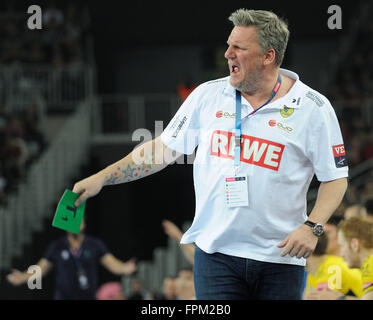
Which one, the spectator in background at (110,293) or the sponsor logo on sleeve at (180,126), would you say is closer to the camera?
the sponsor logo on sleeve at (180,126)

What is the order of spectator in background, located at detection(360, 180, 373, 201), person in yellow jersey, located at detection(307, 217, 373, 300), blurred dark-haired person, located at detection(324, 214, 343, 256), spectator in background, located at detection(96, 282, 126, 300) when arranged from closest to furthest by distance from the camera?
person in yellow jersey, located at detection(307, 217, 373, 300) → blurred dark-haired person, located at detection(324, 214, 343, 256) → spectator in background, located at detection(96, 282, 126, 300) → spectator in background, located at detection(360, 180, 373, 201)

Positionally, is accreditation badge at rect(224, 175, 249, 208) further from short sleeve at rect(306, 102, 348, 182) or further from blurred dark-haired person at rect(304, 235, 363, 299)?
blurred dark-haired person at rect(304, 235, 363, 299)

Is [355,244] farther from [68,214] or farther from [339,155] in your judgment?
[68,214]

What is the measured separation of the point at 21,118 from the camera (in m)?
A: 14.6

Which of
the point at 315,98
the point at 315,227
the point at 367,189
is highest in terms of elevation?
the point at 315,98

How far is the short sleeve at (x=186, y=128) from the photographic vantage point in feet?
12.4

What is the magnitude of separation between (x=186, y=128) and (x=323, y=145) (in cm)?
69

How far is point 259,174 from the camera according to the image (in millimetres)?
3574

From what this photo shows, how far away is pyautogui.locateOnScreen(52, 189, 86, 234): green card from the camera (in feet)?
12.2

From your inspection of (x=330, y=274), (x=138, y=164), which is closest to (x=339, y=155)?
(x=138, y=164)

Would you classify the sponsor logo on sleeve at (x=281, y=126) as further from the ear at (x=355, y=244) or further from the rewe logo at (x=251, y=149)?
the ear at (x=355, y=244)

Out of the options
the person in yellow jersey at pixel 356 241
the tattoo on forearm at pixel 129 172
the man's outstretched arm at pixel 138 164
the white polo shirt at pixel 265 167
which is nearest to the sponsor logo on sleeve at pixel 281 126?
the white polo shirt at pixel 265 167

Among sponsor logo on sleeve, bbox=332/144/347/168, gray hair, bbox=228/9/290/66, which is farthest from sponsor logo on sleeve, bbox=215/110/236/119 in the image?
sponsor logo on sleeve, bbox=332/144/347/168

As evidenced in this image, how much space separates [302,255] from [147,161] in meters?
0.94
